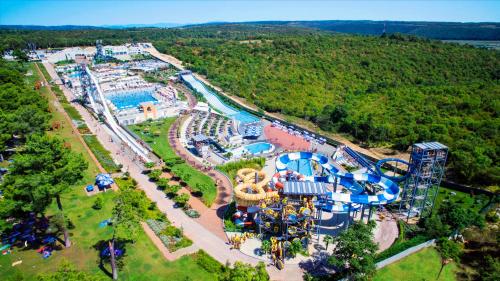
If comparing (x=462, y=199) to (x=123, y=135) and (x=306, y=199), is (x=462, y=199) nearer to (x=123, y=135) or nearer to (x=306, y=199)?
(x=306, y=199)

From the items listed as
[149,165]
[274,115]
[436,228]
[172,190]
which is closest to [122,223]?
[172,190]

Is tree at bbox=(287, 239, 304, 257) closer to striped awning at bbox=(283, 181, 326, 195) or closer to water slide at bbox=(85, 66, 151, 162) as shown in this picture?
striped awning at bbox=(283, 181, 326, 195)

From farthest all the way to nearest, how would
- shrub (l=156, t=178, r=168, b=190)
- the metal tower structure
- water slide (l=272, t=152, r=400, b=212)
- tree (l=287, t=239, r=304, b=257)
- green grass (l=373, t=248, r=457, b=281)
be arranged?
shrub (l=156, t=178, r=168, b=190), the metal tower structure, water slide (l=272, t=152, r=400, b=212), tree (l=287, t=239, r=304, b=257), green grass (l=373, t=248, r=457, b=281)

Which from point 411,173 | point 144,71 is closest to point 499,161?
point 411,173

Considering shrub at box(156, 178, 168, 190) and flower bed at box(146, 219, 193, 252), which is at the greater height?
shrub at box(156, 178, 168, 190)

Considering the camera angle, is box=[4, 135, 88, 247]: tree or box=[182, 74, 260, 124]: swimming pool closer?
box=[4, 135, 88, 247]: tree

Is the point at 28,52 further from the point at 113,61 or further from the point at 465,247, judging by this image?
the point at 465,247

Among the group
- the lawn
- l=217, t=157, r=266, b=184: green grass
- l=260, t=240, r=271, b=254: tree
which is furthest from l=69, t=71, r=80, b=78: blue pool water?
the lawn

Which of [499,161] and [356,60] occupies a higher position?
[356,60]
